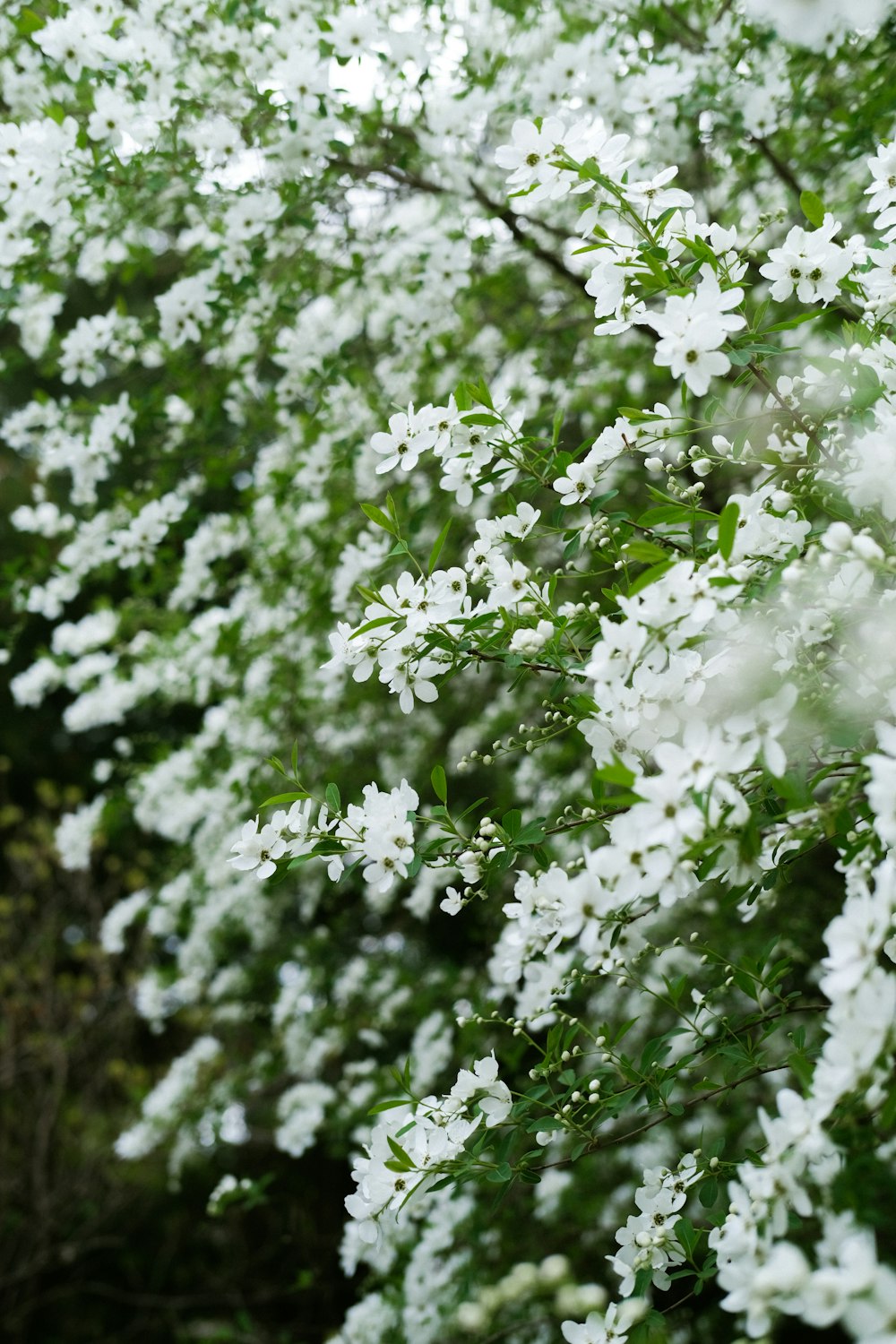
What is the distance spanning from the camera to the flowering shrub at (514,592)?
1.30 meters

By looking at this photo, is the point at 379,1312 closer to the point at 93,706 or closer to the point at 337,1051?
the point at 337,1051

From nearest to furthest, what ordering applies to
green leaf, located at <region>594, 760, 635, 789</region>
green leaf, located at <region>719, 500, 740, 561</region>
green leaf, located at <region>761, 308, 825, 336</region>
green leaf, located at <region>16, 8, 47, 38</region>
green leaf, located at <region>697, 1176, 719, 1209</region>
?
green leaf, located at <region>594, 760, 635, 789</region>, green leaf, located at <region>719, 500, 740, 561</region>, green leaf, located at <region>761, 308, 825, 336</region>, green leaf, located at <region>697, 1176, 719, 1209</region>, green leaf, located at <region>16, 8, 47, 38</region>

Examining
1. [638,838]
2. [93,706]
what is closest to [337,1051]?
[93,706]

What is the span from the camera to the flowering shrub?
1301 millimetres

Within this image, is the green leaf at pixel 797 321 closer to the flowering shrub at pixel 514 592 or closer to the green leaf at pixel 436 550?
the flowering shrub at pixel 514 592

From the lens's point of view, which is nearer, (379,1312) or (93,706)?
(379,1312)

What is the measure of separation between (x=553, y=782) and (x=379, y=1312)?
1733 mm

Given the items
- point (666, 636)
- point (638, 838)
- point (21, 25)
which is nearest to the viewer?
point (638, 838)

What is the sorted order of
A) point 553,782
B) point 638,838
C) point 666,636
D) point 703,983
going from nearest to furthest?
1. point 638,838
2. point 666,636
3. point 553,782
4. point 703,983

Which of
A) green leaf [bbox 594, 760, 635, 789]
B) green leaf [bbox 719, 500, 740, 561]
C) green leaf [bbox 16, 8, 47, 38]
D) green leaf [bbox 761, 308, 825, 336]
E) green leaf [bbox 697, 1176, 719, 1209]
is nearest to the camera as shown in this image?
green leaf [bbox 594, 760, 635, 789]

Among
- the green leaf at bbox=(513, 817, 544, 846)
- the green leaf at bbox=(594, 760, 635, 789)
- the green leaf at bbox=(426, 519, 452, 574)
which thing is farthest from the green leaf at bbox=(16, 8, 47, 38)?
the green leaf at bbox=(594, 760, 635, 789)

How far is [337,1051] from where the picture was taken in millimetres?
4359

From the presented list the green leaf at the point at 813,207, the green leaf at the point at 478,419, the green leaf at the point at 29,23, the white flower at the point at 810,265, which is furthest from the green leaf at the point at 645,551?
the green leaf at the point at 29,23

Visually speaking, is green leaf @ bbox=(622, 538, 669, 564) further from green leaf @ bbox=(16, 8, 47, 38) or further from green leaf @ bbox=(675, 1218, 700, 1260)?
green leaf @ bbox=(16, 8, 47, 38)
